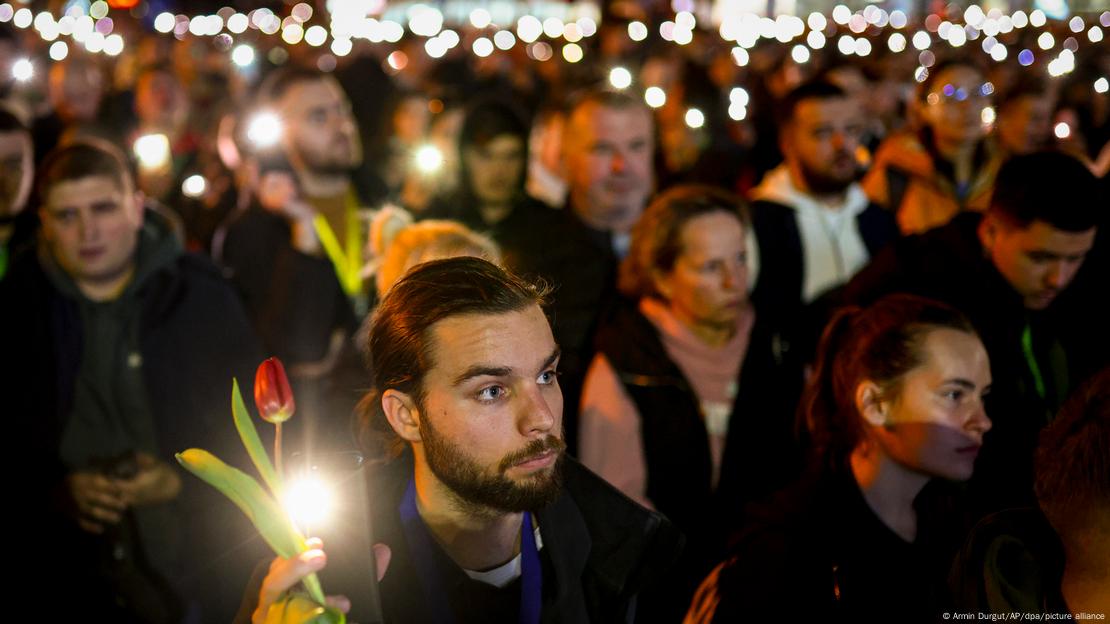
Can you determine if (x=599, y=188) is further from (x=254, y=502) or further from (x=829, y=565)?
(x=254, y=502)

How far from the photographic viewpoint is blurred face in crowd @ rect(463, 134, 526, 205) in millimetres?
5930

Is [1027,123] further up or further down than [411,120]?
further down

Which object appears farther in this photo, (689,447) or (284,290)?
(284,290)

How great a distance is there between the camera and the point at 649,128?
559cm

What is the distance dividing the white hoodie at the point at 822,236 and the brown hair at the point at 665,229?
0.95m

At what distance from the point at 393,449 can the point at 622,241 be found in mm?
3058

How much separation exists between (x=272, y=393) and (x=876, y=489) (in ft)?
5.48

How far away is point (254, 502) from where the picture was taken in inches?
79.7

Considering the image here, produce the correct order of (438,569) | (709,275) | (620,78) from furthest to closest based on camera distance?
(620,78) → (709,275) → (438,569)

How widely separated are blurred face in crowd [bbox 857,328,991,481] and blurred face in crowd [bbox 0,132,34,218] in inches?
156

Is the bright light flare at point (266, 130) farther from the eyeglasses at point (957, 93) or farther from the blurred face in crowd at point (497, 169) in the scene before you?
the eyeglasses at point (957, 93)

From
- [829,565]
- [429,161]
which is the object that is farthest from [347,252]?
[829,565]

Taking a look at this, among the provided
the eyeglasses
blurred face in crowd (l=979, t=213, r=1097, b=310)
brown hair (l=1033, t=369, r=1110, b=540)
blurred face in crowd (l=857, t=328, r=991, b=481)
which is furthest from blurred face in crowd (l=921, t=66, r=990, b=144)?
brown hair (l=1033, t=369, r=1110, b=540)

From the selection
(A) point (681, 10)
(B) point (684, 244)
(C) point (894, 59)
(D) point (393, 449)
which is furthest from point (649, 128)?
→ (A) point (681, 10)
